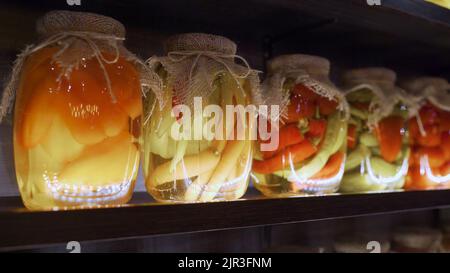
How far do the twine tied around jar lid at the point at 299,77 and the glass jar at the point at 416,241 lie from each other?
0.35 m

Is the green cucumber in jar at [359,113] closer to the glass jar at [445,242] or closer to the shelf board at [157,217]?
the shelf board at [157,217]

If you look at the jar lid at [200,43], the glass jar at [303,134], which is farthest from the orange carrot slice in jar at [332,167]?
the jar lid at [200,43]

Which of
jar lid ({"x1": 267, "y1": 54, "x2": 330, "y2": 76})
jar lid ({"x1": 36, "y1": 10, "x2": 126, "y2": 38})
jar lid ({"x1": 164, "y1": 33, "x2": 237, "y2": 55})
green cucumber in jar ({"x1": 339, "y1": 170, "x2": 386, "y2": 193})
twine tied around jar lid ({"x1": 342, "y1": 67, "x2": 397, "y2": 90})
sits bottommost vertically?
green cucumber in jar ({"x1": 339, "y1": 170, "x2": 386, "y2": 193})

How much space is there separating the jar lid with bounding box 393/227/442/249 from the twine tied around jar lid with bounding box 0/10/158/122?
667 millimetres

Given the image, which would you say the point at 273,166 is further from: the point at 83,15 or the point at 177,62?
the point at 83,15

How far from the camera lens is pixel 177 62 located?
2.06ft

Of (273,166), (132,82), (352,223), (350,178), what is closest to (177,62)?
(132,82)

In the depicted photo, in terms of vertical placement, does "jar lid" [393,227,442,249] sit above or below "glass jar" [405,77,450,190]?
below

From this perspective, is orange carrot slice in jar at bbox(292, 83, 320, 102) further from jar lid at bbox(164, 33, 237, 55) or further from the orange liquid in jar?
the orange liquid in jar

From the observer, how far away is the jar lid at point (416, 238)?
0.99 metres

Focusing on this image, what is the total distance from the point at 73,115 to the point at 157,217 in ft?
0.43

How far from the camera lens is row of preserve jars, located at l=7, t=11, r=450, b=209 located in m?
0.53

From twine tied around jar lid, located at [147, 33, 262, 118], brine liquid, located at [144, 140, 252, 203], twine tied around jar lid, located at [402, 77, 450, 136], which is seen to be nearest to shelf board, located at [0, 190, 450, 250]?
brine liquid, located at [144, 140, 252, 203]

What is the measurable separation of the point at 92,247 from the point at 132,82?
0.90ft
